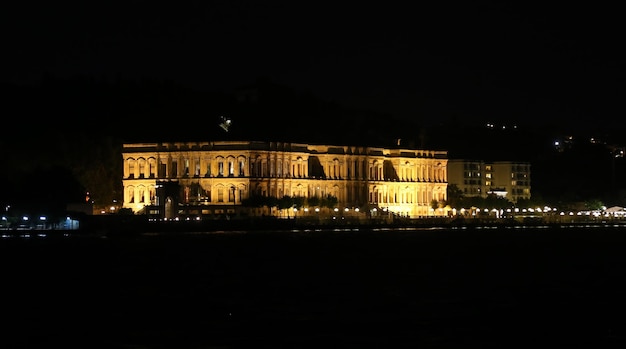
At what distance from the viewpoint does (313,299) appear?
42.8 meters

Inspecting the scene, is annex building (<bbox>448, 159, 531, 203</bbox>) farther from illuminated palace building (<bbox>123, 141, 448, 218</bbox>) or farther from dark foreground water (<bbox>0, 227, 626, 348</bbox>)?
dark foreground water (<bbox>0, 227, 626, 348</bbox>)

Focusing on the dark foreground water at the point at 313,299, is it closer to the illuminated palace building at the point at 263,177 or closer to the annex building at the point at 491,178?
the illuminated palace building at the point at 263,177

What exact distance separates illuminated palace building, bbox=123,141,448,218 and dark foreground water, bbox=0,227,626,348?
60766 mm

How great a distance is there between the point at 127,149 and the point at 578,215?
2329 inches

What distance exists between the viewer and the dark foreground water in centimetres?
3319

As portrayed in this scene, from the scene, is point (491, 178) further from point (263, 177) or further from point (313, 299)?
point (313, 299)

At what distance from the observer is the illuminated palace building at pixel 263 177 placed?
135 metres

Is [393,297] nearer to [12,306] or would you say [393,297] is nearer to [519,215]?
[12,306]

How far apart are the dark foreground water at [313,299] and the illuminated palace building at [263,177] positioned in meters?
60.8

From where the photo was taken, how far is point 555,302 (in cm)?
4141

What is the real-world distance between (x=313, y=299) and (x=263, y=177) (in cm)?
9692

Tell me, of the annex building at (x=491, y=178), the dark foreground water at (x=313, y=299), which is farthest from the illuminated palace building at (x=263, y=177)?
the dark foreground water at (x=313, y=299)

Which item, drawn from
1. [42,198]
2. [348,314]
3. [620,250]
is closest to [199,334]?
[348,314]

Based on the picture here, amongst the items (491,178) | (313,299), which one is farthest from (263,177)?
(313,299)
